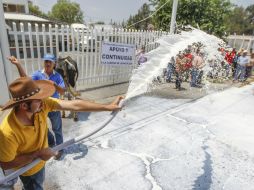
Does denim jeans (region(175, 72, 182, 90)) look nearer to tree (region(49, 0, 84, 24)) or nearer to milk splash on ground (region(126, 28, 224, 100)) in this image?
milk splash on ground (region(126, 28, 224, 100))

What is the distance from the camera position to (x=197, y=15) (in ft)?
48.6

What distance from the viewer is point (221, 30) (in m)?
16.3

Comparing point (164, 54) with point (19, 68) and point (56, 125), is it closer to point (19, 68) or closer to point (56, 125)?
point (56, 125)

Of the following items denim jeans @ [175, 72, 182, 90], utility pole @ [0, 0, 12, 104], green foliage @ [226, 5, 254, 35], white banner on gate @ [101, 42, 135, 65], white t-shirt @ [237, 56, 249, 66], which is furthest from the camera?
green foliage @ [226, 5, 254, 35]

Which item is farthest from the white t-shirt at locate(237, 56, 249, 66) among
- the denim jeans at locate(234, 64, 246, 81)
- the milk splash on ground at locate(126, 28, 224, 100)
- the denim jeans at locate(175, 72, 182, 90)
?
the milk splash on ground at locate(126, 28, 224, 100)

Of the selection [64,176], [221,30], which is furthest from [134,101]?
[221,30]

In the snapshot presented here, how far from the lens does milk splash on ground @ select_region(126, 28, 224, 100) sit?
3933 millimetres

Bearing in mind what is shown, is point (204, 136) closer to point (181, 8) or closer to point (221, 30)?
point (181, 8)

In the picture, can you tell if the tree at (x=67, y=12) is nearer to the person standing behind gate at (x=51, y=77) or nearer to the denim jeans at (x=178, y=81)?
the denim jeans at (x=178, y=81)

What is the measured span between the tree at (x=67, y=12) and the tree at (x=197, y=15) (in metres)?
46.1

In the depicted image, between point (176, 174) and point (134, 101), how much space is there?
3.93m

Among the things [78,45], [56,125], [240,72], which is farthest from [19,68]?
[240,72]

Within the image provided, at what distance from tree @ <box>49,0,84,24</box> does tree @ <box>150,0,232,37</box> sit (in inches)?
1813

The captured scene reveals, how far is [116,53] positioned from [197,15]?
8.65m
